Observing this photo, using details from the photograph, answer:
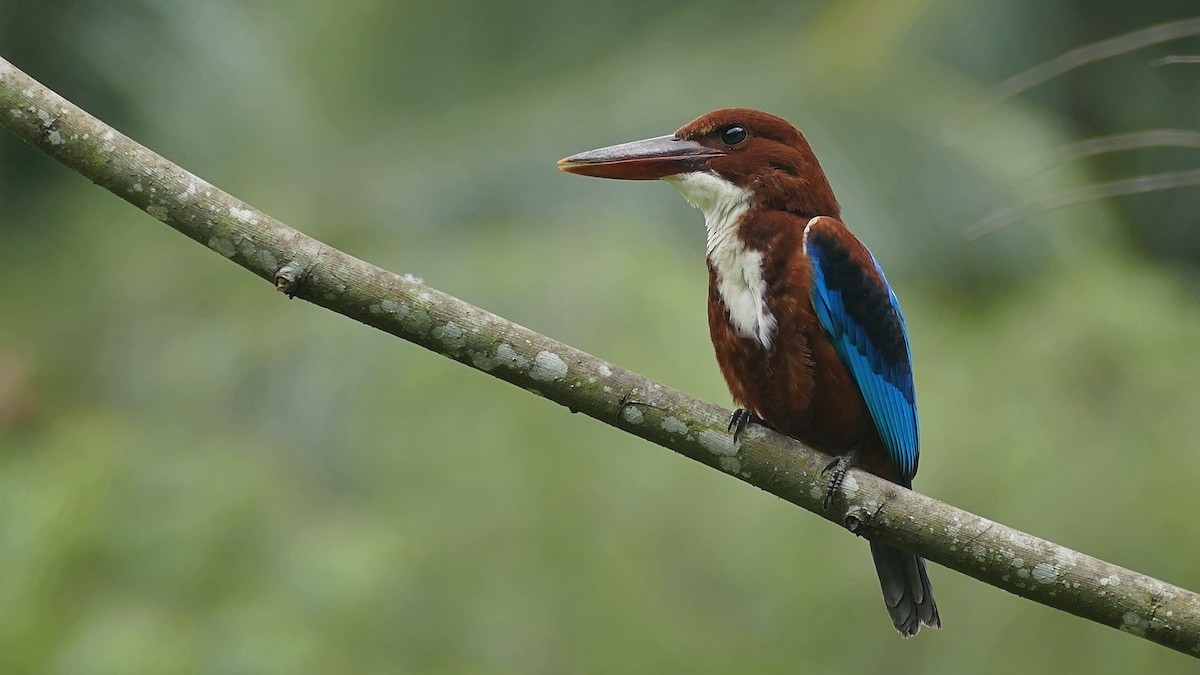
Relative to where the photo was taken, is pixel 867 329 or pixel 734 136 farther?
pixel 734 136

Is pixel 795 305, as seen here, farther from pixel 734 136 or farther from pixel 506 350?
pixel 506 350

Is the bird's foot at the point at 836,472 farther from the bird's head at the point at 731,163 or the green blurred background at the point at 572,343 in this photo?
the green blurred background at the point at 572,343

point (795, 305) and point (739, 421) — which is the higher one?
point (795, 305)

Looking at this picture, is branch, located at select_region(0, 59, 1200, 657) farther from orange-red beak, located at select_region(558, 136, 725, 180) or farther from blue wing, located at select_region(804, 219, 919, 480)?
orange-red beak, located at select_region(558, 136, 725, 180)

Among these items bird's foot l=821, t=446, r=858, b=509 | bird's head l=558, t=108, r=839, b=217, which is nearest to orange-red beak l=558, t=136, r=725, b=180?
bird's head l=558, t=108, r=839, b=217

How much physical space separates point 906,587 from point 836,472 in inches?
24.6

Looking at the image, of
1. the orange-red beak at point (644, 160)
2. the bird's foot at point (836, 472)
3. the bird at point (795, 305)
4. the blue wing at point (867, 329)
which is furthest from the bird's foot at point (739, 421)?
the orange-red beak at point (644, 160)

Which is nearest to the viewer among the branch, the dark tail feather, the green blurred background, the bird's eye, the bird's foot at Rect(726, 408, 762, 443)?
the branch

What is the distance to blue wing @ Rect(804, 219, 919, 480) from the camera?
295 cm

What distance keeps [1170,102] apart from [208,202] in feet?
18.3

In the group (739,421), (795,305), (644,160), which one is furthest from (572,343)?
(739,421)

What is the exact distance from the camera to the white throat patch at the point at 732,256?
2.94m

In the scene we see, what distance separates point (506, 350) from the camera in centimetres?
238

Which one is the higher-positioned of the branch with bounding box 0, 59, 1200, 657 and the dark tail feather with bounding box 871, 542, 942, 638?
the dark tail feather with bounding box 871, 542, 942, 638
